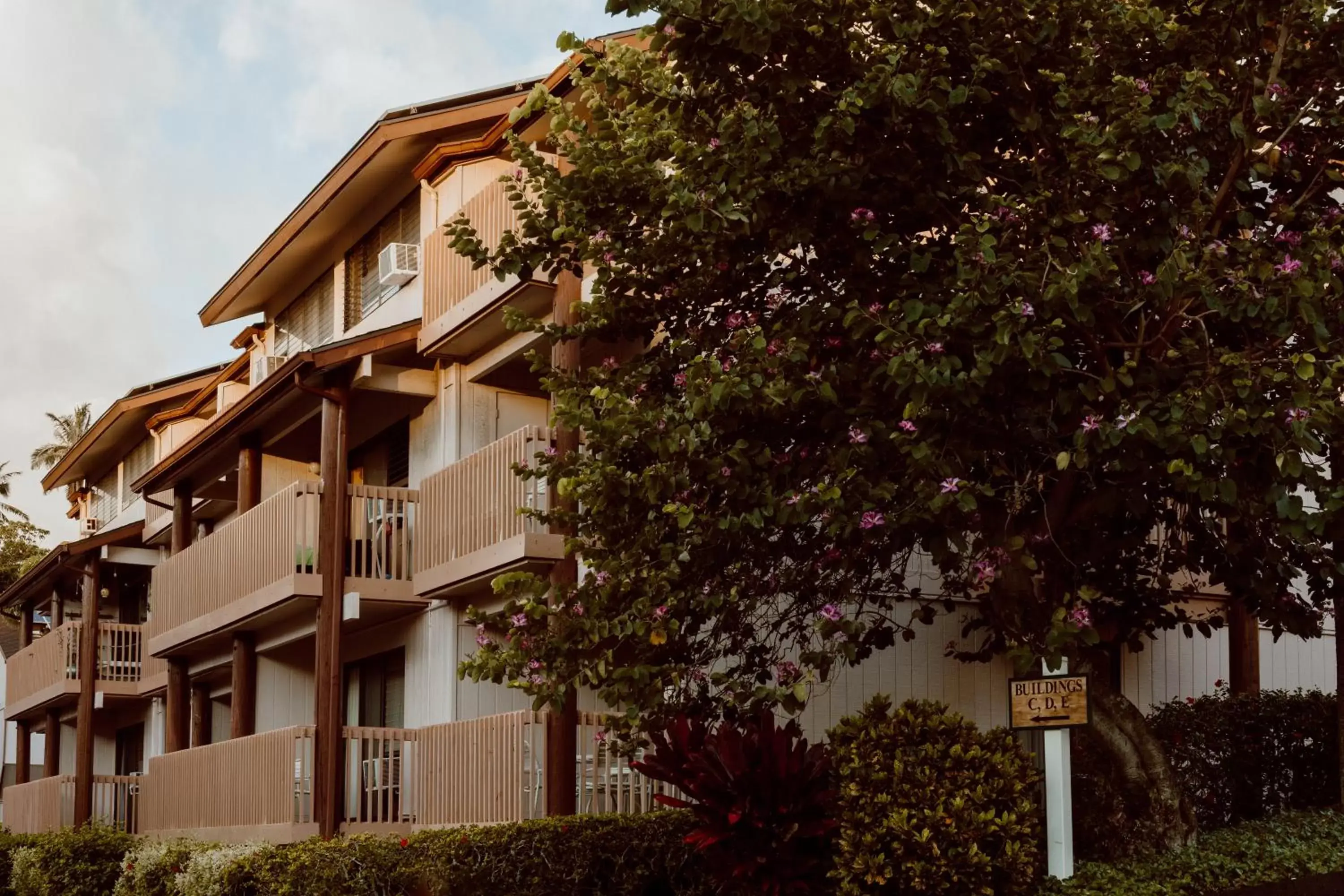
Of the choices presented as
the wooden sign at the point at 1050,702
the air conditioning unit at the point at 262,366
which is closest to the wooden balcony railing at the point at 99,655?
the air conditioning unit at the point at 262,366

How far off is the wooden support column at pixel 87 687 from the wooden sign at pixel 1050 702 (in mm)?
22090

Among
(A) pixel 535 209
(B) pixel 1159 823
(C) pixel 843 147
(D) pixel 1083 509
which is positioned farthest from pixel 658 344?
(B) pixel 1159 823

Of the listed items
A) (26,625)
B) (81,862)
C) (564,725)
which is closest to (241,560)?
(81,862)

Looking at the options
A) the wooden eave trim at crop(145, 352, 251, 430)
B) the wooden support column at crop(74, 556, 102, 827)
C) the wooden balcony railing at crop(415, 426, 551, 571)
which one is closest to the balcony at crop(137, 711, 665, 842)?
the wooden balcony railing at crop(415, 426, 551, 571)

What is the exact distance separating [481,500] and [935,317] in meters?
7.82

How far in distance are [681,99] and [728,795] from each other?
536cm

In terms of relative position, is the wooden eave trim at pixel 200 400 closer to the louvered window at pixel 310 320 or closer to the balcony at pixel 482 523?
the louvered window at pixel 310 320

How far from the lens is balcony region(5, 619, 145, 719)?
1265 inches

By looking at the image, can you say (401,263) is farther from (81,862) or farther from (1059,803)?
(1059,803)

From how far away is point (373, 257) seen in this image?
24.6 metres

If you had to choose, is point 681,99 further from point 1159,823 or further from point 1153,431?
point 1159,823

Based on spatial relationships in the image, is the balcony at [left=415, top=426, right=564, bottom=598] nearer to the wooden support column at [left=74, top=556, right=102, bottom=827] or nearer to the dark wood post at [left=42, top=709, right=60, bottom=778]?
the wooden support column at [left=74, top=556, right=102, bottom=827]

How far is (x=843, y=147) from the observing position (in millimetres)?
12281

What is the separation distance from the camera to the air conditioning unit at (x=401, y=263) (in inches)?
885
